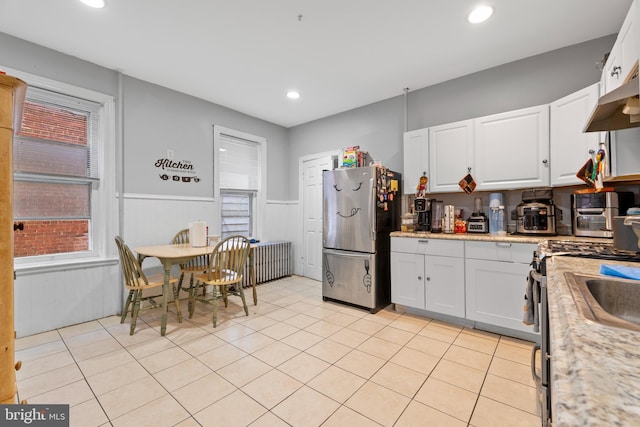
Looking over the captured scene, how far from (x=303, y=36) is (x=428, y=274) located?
262cm

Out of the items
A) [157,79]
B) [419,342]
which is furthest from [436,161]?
[157,79]

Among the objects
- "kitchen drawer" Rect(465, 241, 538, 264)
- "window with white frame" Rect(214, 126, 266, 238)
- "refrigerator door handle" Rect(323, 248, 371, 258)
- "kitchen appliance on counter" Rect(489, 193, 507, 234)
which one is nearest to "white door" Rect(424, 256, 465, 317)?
"kitchen drawer" Rect(465, 241, 538, 264)

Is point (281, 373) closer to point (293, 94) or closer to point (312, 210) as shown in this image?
point (312, 210)

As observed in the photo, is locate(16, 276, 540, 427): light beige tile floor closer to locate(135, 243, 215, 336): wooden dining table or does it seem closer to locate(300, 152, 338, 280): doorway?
locate(135, 243, 215, 336): wooden dining table

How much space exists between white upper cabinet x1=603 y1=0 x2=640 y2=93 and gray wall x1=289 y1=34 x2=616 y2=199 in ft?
2.20

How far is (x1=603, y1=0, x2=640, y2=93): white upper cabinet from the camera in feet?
4.90

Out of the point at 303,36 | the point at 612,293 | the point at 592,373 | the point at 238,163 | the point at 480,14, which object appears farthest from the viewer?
the point at 238,163

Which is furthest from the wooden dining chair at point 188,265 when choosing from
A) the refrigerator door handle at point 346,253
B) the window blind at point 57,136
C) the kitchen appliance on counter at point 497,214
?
the kitchen appliance on counter at point 497,214

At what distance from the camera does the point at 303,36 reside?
252 centimetres

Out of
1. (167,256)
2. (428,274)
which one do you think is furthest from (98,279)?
(428,274)

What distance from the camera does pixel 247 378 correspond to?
6.51 feet

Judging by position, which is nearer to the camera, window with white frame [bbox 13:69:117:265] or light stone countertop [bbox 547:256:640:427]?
light stone countertop [bbox 547:256:640:427]

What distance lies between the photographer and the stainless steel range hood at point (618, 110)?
116cm

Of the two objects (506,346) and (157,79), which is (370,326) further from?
(157,79)
